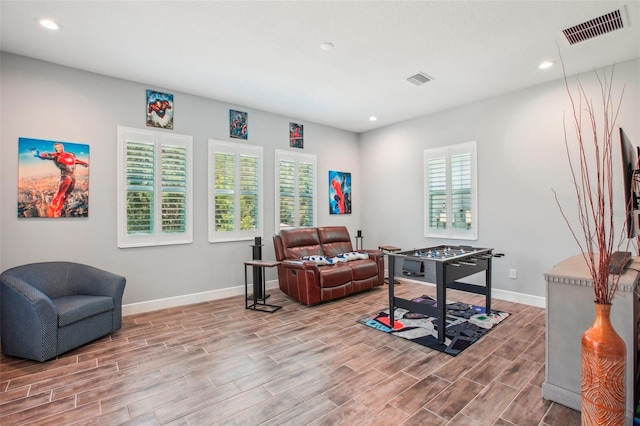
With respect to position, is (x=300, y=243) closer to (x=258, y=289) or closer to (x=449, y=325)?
(x=258, y=289)

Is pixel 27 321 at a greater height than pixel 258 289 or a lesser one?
greater

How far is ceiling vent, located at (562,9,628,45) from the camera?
2.81 meters

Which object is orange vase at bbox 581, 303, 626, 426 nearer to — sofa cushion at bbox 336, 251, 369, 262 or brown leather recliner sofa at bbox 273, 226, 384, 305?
brown leather recliner sofa at bbox 273, 226, 384, 305

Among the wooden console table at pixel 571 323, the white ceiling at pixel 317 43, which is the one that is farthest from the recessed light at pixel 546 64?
the wooden console table at pixel 571 323

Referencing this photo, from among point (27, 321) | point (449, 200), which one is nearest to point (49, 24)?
point (27, 321)

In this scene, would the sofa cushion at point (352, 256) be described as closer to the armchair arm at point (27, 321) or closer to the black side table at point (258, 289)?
the black side table at point (258, 289)

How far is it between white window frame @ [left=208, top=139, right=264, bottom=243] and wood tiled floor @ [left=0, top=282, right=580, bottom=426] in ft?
5.12

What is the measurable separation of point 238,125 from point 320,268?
2655 millimetres

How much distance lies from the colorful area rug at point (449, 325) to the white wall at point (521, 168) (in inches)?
40.7

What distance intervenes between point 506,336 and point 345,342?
5.62 feet

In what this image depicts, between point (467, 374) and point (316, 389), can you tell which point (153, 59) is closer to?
point (316, 389)

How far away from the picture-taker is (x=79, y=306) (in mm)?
3062

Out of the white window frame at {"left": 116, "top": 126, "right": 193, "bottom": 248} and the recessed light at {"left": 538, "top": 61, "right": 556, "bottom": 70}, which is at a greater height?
the recessed light at {"left": 538, "top": 61, "right": 556, "bottom": 70}

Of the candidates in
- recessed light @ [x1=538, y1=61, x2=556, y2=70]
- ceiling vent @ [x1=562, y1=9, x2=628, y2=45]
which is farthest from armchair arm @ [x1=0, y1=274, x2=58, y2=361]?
recessed light @ [x1=538, y1=61, x2=556, y2=70]
